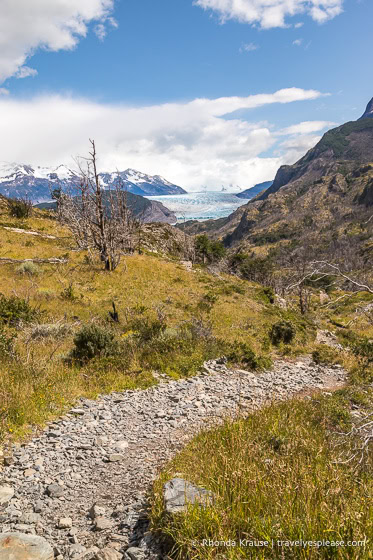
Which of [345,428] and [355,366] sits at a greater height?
[345,428]

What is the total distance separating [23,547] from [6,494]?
1464mm

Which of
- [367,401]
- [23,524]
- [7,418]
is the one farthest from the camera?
[367,401]

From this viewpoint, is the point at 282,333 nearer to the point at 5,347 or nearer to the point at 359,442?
the point at 359,442

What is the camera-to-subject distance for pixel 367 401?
9398 mm

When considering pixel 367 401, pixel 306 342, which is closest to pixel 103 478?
pixel 367 401

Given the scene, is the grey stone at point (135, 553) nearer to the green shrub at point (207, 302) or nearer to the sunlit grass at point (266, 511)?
the sunlit grass at point (266, 511)

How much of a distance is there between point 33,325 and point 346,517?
1428 cm

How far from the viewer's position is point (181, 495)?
379cm

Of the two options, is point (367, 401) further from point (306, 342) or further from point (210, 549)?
point (306, 342)

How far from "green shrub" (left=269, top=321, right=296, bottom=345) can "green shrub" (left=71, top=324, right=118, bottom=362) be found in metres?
10.4

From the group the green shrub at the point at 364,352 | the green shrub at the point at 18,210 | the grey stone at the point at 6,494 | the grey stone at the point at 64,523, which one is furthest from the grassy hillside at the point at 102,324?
the green shrub at the point at 18,210

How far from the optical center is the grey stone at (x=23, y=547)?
125 inches

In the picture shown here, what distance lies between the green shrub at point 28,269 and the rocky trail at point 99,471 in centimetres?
1869

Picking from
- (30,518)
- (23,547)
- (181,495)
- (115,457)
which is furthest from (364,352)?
(23,547)
